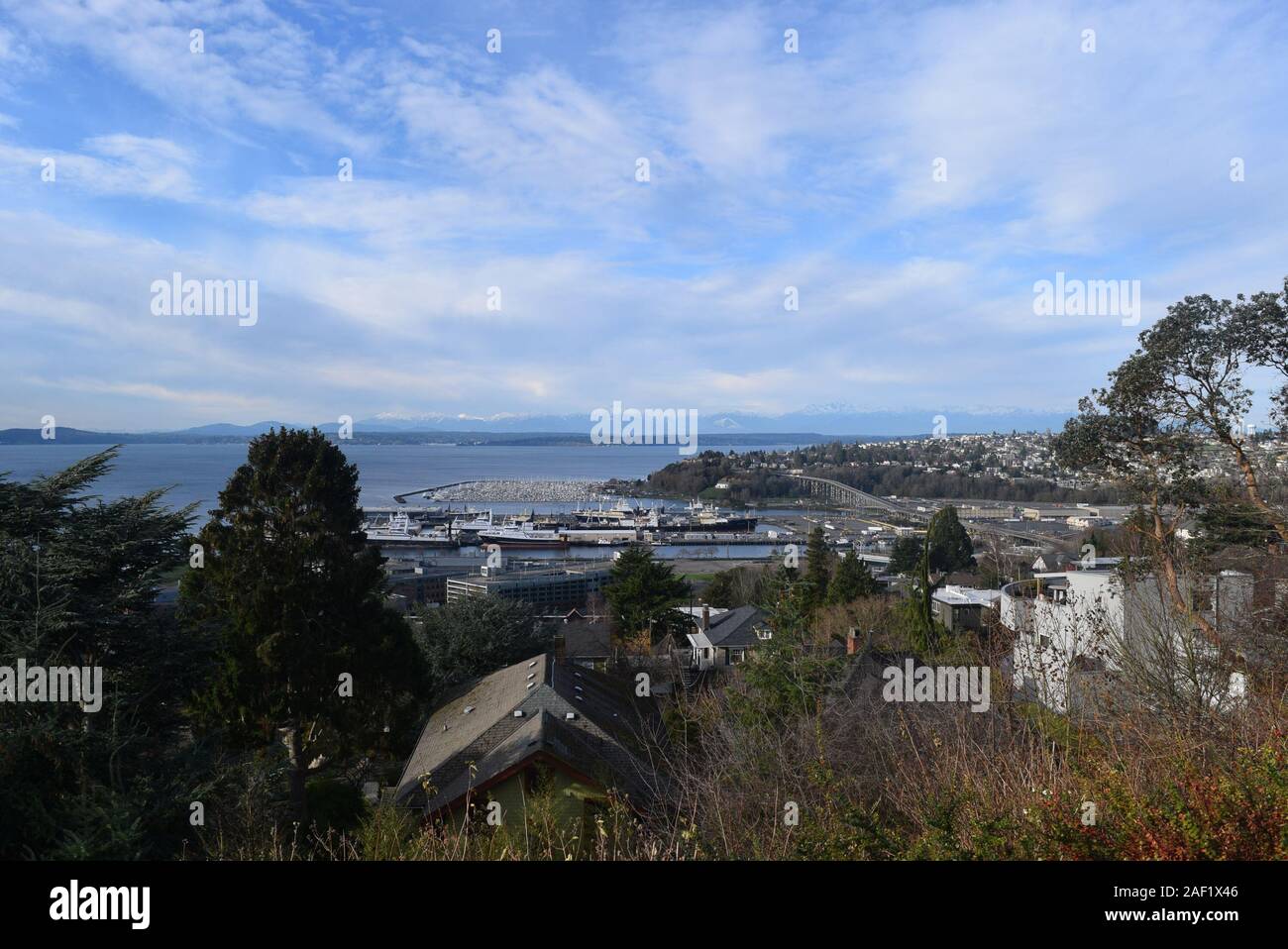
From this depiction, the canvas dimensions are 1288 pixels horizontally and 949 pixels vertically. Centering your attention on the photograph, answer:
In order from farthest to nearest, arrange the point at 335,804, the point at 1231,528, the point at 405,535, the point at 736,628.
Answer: the point at 405,535 → the point at 736,628 → the point at 335,804 → the point at 1231,528

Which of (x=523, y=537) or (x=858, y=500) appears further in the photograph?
(x=858, y=500)

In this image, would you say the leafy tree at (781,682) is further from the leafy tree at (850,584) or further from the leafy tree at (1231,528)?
the leafy tree at (850,584)

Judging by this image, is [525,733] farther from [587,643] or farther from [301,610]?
[587,643]

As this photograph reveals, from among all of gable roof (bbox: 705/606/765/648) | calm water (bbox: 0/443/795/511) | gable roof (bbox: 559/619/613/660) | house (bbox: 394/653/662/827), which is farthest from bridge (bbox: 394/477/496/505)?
house (bbox: 394/653/662/827)

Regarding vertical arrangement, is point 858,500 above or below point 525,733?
above

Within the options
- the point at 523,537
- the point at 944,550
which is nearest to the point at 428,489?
the point at 523,537

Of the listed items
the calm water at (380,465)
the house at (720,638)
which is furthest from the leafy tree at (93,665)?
the calm water at (380,465)

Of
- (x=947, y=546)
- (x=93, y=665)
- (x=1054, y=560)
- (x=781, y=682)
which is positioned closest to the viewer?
(x=93, y=665)
